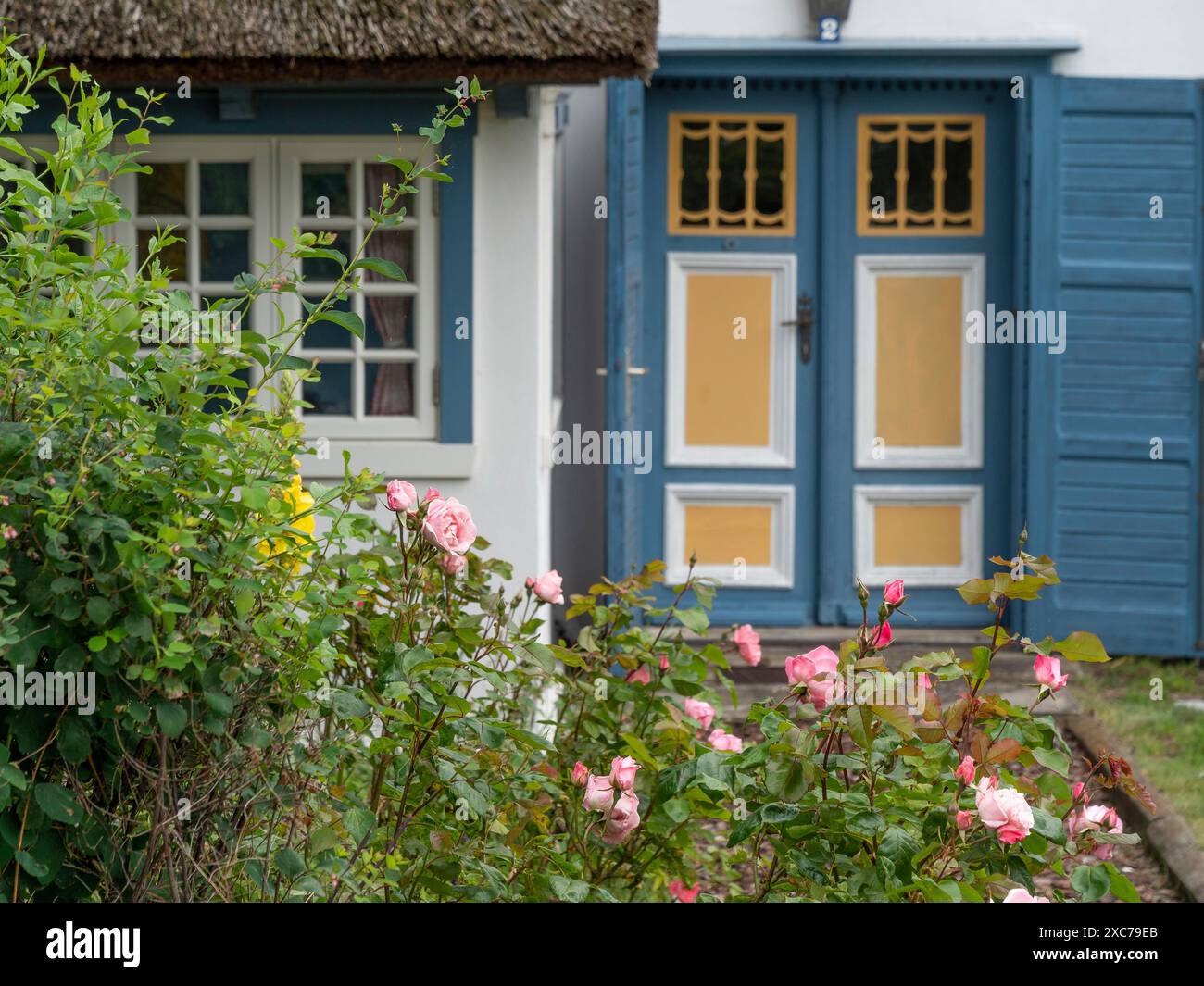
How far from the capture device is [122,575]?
2.04m

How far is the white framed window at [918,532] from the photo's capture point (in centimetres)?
757

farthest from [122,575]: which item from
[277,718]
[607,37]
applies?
[607,37]

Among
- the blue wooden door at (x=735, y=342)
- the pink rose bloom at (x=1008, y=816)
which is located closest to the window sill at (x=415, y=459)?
the blue wooden door at (x=735, y=342)

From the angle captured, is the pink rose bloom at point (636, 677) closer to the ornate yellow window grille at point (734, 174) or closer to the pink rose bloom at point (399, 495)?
the pink rose bloom at point (399, 495)

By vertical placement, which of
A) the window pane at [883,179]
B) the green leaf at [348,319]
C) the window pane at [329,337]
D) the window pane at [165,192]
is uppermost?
the window pane at [883,179]

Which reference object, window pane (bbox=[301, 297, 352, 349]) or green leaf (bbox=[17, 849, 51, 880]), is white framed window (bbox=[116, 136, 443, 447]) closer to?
window pane (bbox=[301, 297, 352, 349])

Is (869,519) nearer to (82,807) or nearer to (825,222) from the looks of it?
(825,222)

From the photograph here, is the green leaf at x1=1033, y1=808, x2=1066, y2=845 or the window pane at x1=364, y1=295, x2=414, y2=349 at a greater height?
the window pane at x1=364, y1=295, x2=414, y2=349

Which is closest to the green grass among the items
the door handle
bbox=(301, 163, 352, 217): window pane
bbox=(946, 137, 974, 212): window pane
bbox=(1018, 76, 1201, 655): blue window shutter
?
bbox=(1018, 76, 1201, 655): blue window shutter

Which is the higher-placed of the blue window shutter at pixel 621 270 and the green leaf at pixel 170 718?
the blue window shutter at pixel 621 270

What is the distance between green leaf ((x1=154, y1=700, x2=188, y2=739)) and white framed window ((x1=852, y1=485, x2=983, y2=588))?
5766mm

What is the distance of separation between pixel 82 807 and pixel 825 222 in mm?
5864

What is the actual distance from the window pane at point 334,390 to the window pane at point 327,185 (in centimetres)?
57

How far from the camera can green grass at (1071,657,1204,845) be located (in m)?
5.48
